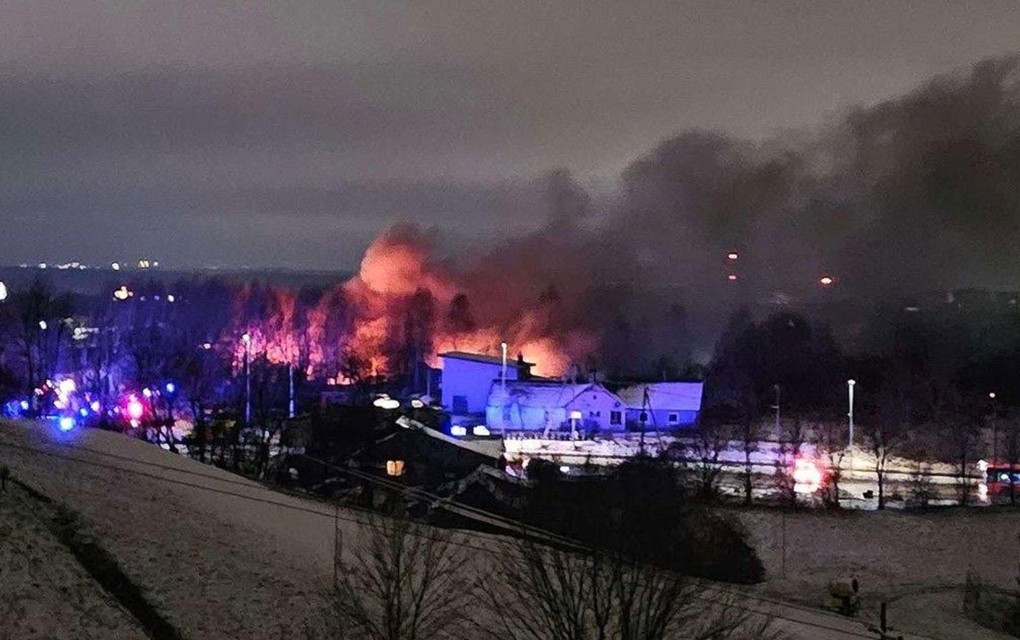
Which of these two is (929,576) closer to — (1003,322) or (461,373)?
(461,373)

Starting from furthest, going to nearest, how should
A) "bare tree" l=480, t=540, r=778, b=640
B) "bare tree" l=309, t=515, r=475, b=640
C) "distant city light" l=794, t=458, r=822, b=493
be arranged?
"distant city light" l=794, t=458, r=822, b=493
"bare tree" l=309, t=515, r=475, b=640
"bare tree" l=480, t=540, r=778, b=640

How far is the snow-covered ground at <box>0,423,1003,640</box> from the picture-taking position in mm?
9938

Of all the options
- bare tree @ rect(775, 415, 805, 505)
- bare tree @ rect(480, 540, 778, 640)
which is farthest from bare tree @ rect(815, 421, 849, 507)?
bare tree @ rect(480, 540, 778, 640)

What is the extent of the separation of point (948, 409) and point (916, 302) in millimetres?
23542

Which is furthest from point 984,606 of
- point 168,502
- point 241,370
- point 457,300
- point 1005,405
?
point 457,300

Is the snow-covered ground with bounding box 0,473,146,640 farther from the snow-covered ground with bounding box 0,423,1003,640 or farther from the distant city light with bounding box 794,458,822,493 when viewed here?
the distant city light with bounding box 794,458,822,493

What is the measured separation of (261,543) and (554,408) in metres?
20.3

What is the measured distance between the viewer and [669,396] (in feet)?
107

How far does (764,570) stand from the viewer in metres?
17.8

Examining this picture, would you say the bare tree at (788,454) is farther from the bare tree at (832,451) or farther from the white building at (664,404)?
the white building at (664,404)

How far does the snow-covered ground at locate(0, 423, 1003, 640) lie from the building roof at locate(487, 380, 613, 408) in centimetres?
1164

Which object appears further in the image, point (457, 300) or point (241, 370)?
point (457, 300)

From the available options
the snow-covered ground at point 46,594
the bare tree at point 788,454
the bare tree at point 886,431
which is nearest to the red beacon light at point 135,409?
the bare tree at point 788,454

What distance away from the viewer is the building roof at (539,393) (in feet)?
105
